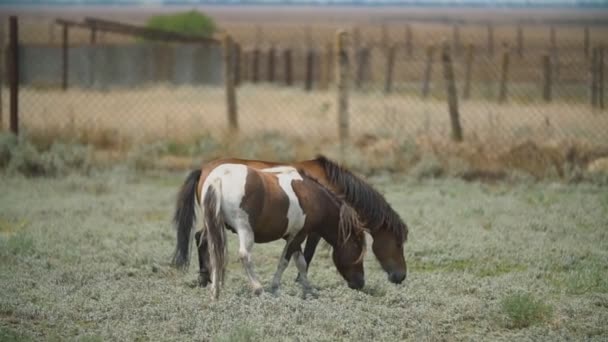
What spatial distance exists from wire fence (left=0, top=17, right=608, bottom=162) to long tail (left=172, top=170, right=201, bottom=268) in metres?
7.88

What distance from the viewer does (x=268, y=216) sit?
7.76 meters


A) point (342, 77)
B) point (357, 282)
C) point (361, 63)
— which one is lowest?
point (361, 63)

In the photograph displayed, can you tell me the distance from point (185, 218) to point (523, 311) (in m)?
2.57

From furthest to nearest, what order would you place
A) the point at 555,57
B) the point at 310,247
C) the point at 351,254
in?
1. the point at 555,57
2. the point at 310,247
3. the point at 351,254

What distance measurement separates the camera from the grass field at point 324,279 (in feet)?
23.0

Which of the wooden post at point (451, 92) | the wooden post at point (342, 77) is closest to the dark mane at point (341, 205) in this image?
the wooden post at point (342, 77)

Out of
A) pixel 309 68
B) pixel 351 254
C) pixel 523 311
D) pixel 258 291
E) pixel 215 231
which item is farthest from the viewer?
pixel 309 68

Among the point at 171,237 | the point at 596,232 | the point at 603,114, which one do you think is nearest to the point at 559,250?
the point at 596,232

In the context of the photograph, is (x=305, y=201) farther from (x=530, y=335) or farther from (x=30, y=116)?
(x=30, y=116)

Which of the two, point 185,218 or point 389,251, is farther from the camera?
point 389,251

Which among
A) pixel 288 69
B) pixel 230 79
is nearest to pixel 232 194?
pixel 230 79

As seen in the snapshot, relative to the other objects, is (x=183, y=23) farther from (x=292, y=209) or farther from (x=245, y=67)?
(x=292, y=209)

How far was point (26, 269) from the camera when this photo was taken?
8711 millimetres

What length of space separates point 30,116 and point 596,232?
1181 centimetres
